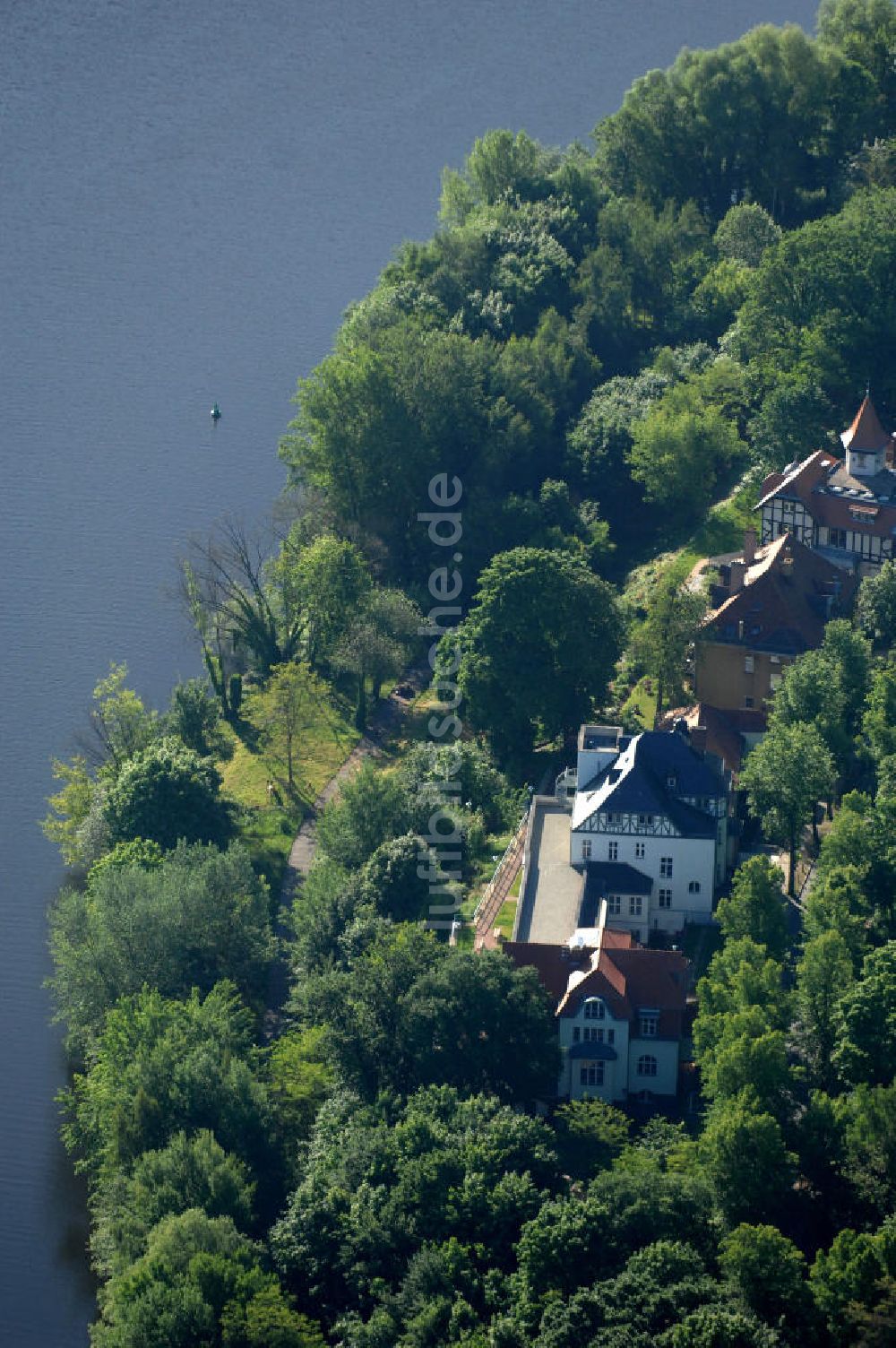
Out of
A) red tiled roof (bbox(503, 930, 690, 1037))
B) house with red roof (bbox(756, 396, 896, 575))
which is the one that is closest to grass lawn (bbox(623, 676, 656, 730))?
house with red roof (bbox(756, 396, 896, 575))

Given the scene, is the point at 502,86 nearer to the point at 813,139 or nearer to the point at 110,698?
the point at 813,139

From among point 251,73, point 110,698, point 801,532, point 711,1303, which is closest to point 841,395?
point 801,532

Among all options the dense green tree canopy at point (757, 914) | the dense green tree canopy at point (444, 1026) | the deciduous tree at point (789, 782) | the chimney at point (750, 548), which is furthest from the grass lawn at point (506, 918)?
the chimney at point (750, 548)

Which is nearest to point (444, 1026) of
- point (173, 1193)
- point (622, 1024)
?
point (622, 1024)

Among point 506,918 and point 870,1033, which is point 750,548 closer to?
point 506,918

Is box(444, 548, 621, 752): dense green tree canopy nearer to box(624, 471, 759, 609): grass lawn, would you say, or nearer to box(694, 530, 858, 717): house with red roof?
box(694, 530, 858, 717): house with red roof

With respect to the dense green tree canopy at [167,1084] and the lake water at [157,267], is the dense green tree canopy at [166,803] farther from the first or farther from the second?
the dense green tree canopy at [167,1084]
